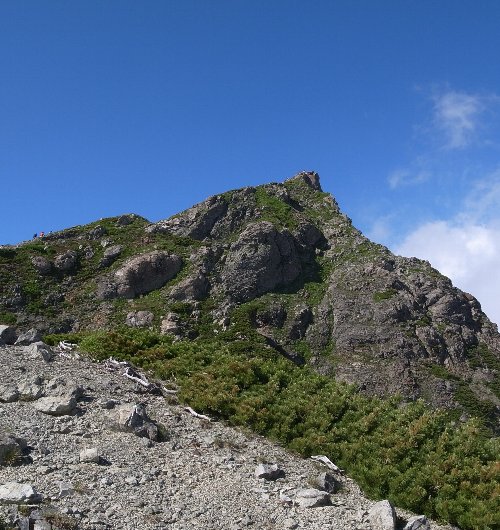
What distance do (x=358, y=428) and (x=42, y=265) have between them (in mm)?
66518

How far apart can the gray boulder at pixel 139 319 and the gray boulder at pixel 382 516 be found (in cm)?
5694

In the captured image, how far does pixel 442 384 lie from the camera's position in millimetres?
65250

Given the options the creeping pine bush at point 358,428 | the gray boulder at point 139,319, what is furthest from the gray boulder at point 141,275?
the creeping pine bush at point 358,428

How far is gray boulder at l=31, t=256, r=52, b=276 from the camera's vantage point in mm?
71500

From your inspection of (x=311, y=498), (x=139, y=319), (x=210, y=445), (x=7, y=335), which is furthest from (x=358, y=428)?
(x=139, y=319)

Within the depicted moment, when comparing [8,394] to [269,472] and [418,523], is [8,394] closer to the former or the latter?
[269,472]

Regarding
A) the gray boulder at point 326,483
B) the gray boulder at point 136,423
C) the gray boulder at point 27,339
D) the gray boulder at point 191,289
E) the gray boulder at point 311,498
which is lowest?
the gray boulder at point 311,498

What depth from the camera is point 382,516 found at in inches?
398

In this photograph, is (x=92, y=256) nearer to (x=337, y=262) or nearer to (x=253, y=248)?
(x=253, y=248)

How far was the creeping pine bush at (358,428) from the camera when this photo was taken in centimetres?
1105

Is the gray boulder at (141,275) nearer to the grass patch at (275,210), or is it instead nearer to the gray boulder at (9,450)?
the grass patch at (275,210)

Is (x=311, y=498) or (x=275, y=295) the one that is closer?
(x=311, y=498)

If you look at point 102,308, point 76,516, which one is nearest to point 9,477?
point 76,516

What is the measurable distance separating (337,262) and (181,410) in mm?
72975
